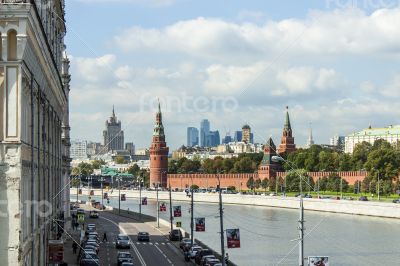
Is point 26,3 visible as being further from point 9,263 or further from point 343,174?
point 343,174

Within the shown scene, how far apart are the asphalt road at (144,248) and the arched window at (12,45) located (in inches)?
941

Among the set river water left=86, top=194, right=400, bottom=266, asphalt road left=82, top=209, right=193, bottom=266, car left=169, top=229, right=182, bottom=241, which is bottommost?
river water left=86, top=194, right=400, bottom=266

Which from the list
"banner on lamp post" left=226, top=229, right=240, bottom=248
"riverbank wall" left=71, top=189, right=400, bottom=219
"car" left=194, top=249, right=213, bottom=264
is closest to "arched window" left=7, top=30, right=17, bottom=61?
"banner on lamp post" left=226, top=229, right=240, bottom=248

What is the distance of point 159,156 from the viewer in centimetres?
18300

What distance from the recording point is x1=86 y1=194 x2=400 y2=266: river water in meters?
50.1

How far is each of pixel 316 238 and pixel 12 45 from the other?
4976cm

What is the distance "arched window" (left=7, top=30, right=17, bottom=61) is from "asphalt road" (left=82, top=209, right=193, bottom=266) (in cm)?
2391

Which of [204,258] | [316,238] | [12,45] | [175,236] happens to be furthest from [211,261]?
[316,238]

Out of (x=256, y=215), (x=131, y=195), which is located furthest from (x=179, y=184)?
(x=256, y=215)

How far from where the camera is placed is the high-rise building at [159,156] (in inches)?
7165

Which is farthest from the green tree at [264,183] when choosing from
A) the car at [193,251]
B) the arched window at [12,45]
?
the arched window at [12,45]

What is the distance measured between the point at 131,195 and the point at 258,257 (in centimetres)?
11380

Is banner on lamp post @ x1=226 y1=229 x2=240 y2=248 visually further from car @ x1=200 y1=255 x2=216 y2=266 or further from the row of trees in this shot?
the row of trees

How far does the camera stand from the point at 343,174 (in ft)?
451
